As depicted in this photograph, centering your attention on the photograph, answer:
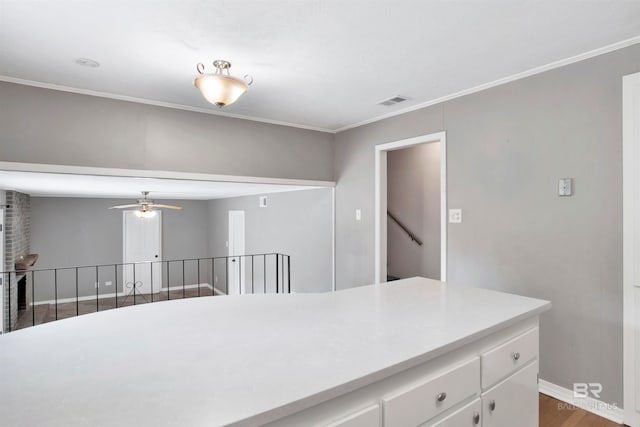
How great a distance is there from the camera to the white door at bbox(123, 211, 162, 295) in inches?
332

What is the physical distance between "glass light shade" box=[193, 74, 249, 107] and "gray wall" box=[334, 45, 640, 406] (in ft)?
6.53

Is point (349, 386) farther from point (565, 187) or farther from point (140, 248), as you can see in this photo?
point (140, 248)

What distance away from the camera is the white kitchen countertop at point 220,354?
0.84 metres

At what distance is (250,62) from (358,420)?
2386 mm

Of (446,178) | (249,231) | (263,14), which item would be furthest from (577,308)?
(249,231)

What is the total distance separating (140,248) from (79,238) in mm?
1249

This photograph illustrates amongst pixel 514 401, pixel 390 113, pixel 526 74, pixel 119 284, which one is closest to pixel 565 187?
pixel 526 74

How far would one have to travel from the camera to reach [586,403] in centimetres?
244

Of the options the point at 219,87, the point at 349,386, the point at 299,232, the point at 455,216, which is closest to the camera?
the point at 349,386

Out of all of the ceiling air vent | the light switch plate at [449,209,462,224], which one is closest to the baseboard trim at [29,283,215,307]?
the ceiling air vent

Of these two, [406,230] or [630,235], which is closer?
[630,235]

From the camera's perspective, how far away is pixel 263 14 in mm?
1962

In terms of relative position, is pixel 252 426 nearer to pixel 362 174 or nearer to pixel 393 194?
pixel 362 174

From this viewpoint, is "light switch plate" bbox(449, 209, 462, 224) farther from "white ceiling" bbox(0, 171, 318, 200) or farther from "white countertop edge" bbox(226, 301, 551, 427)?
"white ceiling" bbox(0, 171, 318, 200)
